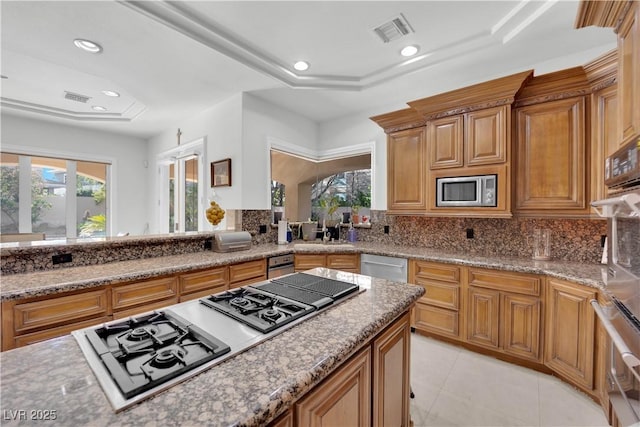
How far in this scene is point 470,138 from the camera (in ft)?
8.55

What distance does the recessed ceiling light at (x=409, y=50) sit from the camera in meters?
2.42

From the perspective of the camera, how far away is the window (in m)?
3.88

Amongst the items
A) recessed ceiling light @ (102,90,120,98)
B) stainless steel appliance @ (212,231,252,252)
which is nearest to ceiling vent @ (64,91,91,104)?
recessed ceiling light @ (102,90,120,98)

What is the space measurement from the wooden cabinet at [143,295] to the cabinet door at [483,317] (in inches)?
102

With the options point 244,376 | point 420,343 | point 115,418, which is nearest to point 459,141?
point 420,343

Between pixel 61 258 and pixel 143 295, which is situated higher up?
pixel 61 258

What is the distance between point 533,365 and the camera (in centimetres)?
224

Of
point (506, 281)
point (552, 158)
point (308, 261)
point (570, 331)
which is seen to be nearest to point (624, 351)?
point (570, 331)

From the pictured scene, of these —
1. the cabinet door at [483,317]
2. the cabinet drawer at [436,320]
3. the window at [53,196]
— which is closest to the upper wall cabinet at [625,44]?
the cabinet door at [483,317]

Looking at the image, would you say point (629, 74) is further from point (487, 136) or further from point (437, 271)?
point (437, 271)

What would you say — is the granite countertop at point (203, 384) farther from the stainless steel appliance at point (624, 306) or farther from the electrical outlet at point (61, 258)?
the electrical outlet at point (61, 258)

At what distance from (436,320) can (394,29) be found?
2.68 metres

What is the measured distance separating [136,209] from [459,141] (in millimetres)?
5426

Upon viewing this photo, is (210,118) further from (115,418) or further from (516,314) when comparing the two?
(516,314)
